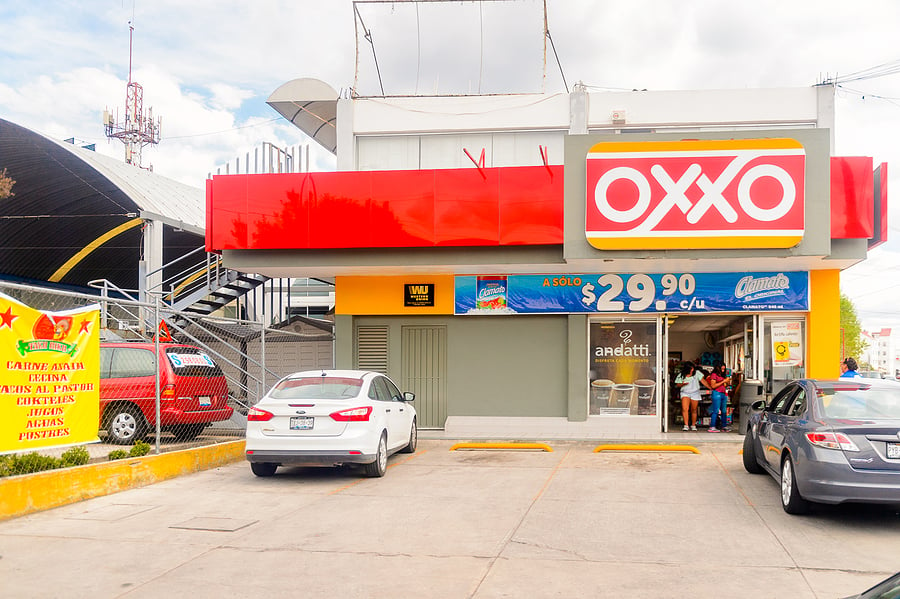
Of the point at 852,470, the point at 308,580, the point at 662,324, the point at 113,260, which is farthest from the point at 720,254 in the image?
the point at 113,260

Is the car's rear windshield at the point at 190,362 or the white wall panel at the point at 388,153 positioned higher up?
the white wall panel at the point at 388,153

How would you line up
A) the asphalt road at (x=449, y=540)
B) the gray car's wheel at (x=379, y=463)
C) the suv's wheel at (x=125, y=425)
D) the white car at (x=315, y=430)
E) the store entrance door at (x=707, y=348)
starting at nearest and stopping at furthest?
the asphalt road at (x=449, y=540) → the white car at (x=315, y=430) → the gray car's wheel at (x=379, y=463) → the suv's wheel at (x=125, y=425) → the store entrance door at (x=707, y=348)

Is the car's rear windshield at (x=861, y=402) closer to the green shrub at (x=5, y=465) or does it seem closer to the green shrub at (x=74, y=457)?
the green shrub at (x=74, y=457)

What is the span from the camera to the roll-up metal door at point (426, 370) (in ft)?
60.4

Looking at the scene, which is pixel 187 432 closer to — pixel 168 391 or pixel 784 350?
pixel 168 391

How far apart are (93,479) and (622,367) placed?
1124 centimetres

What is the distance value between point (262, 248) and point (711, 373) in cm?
1023

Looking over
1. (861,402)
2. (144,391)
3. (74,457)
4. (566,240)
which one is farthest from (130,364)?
(861,402)

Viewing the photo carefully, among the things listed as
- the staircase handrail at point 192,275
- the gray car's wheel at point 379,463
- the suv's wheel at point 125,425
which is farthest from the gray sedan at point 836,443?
Answer: the staircase handrail at point 192,275

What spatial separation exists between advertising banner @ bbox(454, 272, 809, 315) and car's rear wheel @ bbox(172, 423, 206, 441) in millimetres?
6004

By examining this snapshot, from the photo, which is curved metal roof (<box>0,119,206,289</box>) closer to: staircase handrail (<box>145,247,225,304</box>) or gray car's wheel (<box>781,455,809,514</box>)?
staircase handrail (<box>145,247,225,304</box>)

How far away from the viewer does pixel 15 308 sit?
921 cm

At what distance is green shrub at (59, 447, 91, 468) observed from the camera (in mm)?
10094

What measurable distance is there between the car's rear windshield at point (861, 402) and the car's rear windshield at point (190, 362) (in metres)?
10.4
